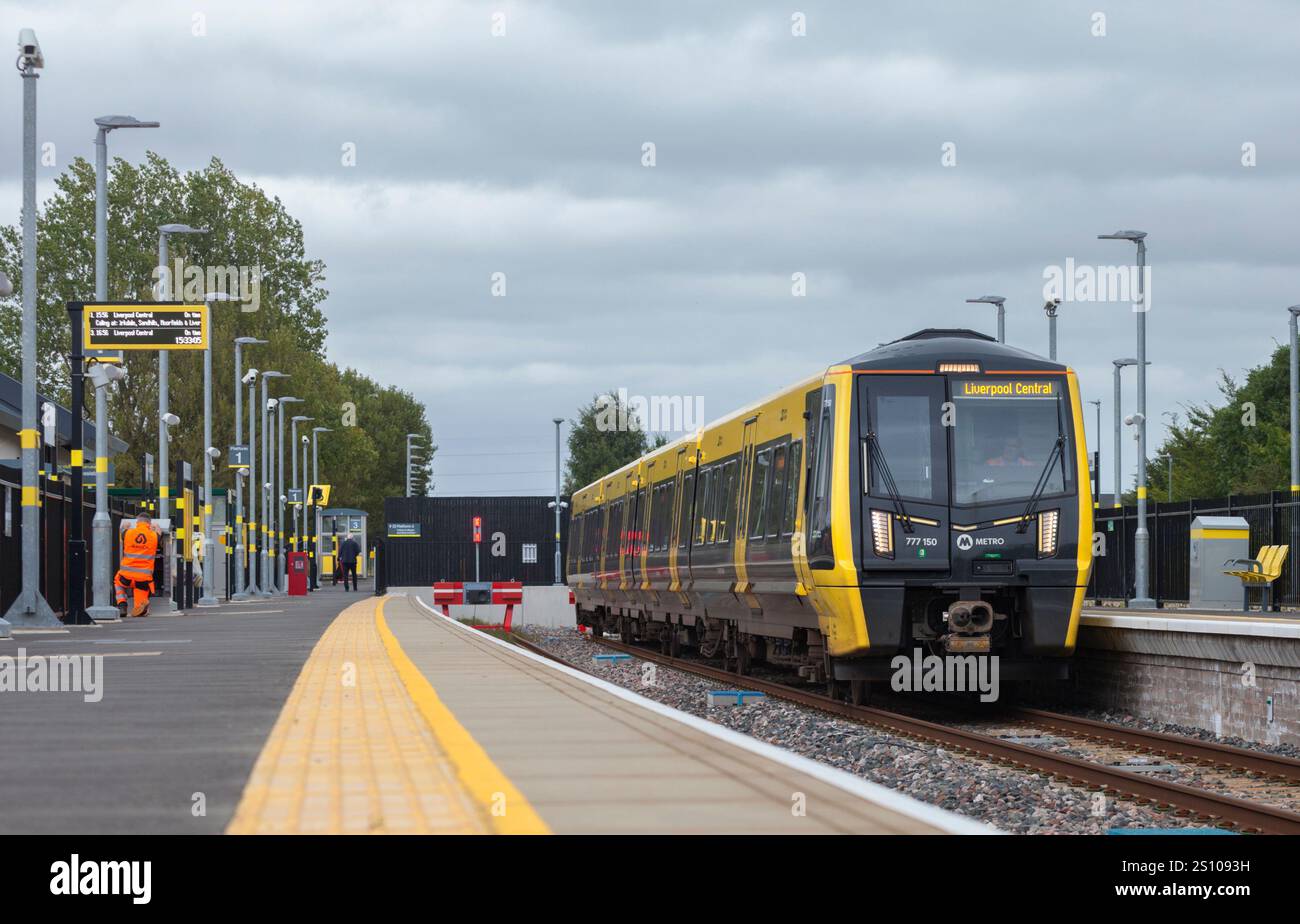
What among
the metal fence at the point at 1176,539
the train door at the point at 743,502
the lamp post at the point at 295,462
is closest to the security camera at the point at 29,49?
the train door at the point at 743,502

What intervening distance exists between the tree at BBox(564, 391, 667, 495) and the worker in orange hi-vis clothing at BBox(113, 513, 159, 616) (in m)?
101

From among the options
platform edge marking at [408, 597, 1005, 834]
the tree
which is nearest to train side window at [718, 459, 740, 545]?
platform edge marking at [408, 597, 1005, 834]

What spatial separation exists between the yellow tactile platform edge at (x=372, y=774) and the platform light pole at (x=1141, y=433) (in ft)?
82.1

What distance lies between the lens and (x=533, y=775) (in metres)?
7.52

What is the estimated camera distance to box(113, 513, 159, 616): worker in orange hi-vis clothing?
3244 cm

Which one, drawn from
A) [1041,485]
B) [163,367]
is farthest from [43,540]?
[1041,485]

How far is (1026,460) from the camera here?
16516mm

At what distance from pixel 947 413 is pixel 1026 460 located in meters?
0.84

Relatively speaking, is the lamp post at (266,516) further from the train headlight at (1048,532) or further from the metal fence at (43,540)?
the train headlight at (1048,532)

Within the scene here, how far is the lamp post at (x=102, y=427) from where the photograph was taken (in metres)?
32.2
